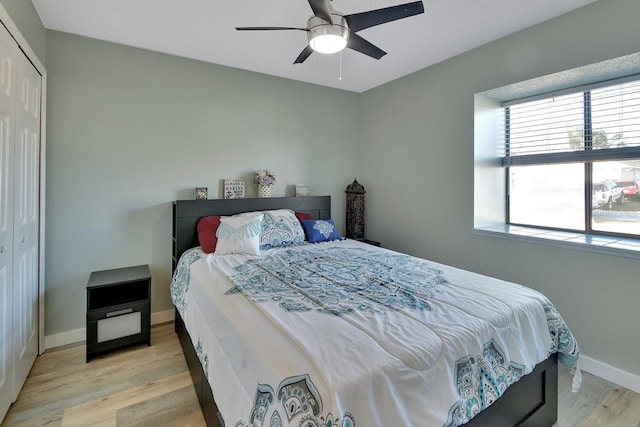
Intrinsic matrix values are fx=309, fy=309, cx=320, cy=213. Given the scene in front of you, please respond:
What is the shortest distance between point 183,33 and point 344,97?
215 cm

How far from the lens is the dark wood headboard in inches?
114

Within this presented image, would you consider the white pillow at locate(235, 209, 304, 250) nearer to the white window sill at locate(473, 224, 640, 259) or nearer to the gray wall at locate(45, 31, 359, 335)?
the gray wall at locate(45, 31, 359, 335)

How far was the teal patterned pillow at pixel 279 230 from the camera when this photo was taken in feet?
9.55

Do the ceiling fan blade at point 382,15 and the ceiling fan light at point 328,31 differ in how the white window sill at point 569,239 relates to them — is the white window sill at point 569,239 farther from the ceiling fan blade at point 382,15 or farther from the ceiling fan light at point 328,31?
the ceiling fan light at point 328,31

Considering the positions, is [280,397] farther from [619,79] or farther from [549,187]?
[619,79]

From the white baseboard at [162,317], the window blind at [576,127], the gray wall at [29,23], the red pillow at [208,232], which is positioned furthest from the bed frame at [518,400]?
the gray wall at [29,23]

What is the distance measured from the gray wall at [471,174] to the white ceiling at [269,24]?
0.59 feet

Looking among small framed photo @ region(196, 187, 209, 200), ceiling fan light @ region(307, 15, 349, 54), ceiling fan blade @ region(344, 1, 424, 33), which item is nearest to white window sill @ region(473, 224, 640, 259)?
ceiling fan blade @ region(344, 1, 424, 33)

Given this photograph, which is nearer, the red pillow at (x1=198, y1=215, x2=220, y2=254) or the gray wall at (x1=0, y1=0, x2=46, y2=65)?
the gray wall at (x1=0, y1=0, x2=46, y2=65)

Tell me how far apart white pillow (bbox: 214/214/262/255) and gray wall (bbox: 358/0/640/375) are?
1.83 metres

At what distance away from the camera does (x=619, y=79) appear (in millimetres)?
2309

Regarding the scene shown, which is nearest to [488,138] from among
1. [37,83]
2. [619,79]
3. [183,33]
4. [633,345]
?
[619,79]

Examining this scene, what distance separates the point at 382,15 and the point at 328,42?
1.09 ft

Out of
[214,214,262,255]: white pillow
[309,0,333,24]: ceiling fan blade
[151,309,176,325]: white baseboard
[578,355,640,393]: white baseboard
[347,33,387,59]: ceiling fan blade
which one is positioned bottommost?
[578,355,640,393]: white baseboard
